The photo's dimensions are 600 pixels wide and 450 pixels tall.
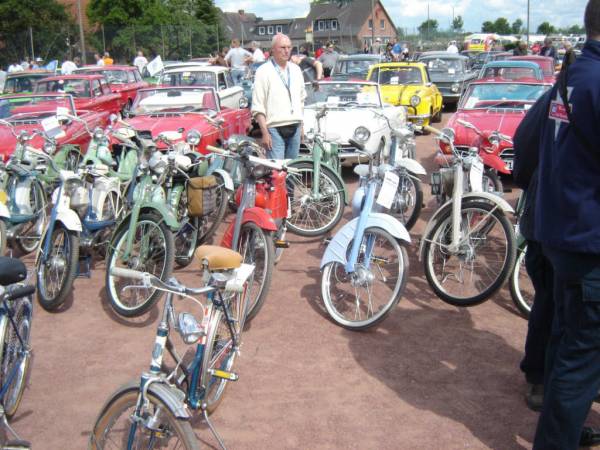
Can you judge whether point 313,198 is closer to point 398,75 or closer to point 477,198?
point 477,198

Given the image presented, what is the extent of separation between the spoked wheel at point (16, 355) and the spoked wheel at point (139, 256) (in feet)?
3.95

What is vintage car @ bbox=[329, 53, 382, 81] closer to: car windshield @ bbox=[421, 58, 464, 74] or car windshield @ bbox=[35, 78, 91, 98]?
car windshield @ bbox=[421, 58, 464, 74]

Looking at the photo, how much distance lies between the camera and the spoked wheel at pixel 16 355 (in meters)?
3.76

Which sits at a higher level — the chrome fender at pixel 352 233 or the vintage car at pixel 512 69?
the vintage car at pixel 512 69

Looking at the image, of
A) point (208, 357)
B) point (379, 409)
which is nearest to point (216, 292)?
point (208, 357)

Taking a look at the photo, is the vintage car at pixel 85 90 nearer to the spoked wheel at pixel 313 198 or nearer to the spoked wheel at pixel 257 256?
the spoked wheel at pixel 313 198

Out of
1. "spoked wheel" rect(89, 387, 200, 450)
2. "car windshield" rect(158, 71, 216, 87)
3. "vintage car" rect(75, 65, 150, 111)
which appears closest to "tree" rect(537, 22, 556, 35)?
"vintage car" rect(75, 65, 150, 111)

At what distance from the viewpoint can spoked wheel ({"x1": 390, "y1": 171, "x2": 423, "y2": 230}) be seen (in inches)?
256

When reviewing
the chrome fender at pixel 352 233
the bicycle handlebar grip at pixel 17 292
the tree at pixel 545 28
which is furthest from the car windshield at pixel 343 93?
the tree at pixel 545 28

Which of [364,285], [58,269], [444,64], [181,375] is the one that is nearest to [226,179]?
[58,269]

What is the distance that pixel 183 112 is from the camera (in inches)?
384

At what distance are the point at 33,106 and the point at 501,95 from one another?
786 centimetres

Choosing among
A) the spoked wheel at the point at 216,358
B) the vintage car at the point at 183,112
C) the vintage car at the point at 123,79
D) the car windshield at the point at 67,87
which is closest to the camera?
the spoked wheel at the point at 216,358

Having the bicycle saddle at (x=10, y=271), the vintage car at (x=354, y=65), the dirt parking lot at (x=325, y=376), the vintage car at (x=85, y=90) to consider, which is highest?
the vintage car at (x=354, y=65)
